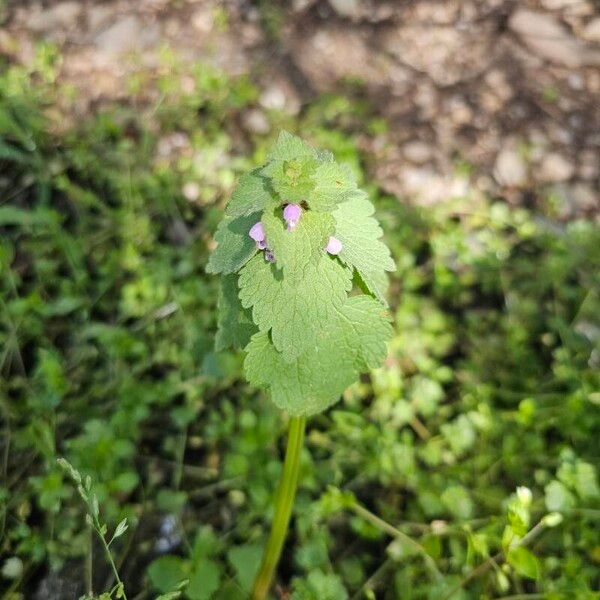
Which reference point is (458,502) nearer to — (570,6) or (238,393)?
(238,393)

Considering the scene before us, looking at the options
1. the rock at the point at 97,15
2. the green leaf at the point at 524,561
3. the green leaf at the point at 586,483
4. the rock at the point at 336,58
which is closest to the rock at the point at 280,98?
the rock at the point at 336,58

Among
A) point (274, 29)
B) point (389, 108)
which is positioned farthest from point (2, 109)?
point (389, 108)

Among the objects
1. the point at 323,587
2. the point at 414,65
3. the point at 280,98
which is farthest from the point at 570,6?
the point at 323,587

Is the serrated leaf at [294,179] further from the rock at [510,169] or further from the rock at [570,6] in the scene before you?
the rock at [570,6]

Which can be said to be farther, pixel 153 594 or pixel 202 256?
pixel 202 256

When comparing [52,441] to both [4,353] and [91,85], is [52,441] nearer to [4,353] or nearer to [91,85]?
[4,353]

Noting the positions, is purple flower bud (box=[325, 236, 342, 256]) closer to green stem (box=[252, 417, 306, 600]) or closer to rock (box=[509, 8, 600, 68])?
green stem (box=[252, 417, 306, 600])

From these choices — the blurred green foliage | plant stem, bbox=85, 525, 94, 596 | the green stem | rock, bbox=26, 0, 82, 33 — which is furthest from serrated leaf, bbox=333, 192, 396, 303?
rock, bbox=26, 0, 82, 33
